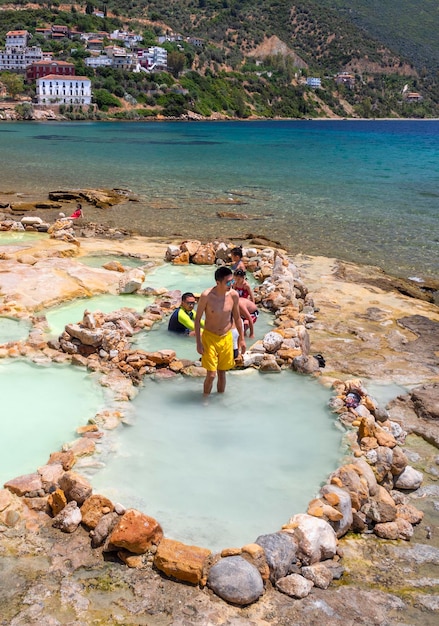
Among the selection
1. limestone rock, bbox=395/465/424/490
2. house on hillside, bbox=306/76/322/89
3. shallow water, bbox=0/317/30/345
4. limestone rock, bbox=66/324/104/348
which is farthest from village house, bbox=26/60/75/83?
limestone rock, bbox=395/465/424/490

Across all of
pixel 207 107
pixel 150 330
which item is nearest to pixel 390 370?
pixel 150 330

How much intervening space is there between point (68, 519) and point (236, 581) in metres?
1.74

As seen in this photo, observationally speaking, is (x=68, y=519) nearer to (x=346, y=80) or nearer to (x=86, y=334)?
(x=86, y=334)

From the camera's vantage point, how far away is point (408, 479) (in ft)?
21.4

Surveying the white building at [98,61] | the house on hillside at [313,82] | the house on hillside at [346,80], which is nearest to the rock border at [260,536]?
the white building at [98,61]

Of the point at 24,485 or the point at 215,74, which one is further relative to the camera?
the point at 215,74

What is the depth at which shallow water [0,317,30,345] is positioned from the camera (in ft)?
31.0

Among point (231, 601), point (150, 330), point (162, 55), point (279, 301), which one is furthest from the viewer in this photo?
point (162, 55)

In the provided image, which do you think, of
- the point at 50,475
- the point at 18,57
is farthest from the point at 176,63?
the point at 50,475

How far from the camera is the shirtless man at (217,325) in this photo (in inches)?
290

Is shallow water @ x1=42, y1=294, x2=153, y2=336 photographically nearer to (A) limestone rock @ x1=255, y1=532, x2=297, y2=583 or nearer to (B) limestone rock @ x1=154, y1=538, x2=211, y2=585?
(B) limestone rock @ x1=154, y1=538, x2=211, y2=585

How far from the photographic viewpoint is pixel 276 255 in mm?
14516

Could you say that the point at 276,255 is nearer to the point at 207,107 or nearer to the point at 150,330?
the point at 150,330

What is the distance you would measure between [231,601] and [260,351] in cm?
485
